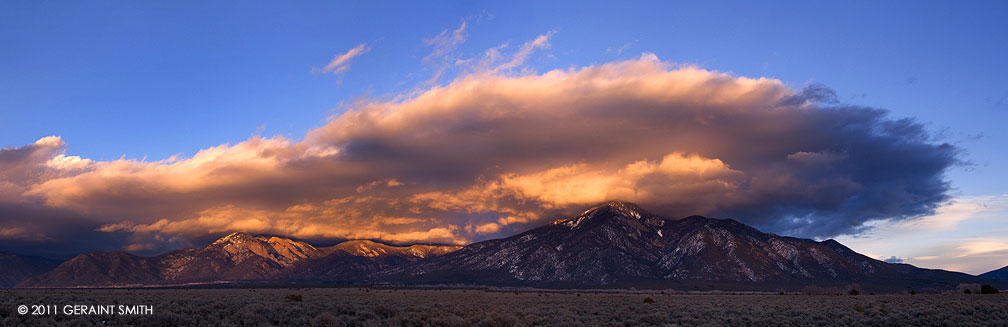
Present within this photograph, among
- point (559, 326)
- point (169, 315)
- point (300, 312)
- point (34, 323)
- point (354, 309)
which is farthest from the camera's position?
point (354, 309)

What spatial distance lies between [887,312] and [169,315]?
152 feet

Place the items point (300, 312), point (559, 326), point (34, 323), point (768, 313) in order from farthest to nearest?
point (768, 313)
point (300, 312)
point (559, 326)
point (34, 323)

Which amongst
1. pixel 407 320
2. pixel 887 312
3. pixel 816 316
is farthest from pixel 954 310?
pixel 407 320

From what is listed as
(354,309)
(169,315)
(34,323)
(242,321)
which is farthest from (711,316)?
(34,323)

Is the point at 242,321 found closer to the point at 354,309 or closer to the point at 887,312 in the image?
the point at 354,309

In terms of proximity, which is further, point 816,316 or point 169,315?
→ point 816,316

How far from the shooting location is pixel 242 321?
91.4 feet

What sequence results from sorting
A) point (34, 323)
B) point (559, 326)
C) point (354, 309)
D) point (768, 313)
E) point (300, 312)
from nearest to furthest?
point (34, 323) → point (559, 326) → point (300, 312) → point (354, 309) → point (768, 313)

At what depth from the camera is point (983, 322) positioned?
32.0 m

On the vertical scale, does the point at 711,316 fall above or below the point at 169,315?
below

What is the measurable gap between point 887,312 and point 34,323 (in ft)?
169

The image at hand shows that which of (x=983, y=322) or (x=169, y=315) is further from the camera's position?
(x=983, y=322)

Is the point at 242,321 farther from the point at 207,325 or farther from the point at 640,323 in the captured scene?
the point at 640,323

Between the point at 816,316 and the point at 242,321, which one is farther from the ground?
the point at 242,321
